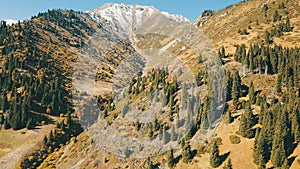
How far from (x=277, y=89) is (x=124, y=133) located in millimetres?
51802

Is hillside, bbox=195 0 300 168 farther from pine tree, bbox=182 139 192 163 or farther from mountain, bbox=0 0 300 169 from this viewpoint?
pine tree, bbox=182 139 192 163

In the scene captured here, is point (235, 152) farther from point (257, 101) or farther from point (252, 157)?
point (257, 101)

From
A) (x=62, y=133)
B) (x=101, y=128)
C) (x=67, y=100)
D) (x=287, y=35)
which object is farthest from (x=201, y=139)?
(x=287, y=35)

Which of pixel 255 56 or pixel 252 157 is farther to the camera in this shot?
pixel 255 56

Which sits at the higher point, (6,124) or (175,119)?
(175,119)

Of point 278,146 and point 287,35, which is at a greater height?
point 287,35

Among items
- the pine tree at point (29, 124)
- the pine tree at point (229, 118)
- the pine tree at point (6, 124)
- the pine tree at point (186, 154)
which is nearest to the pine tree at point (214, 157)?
the pine tree at point (186, 154)

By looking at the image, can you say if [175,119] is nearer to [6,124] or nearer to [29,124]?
[29,124]

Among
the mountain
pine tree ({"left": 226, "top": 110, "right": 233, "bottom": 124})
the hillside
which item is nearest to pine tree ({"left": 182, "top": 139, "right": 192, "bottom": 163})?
the mountain

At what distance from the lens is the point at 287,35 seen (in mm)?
160625

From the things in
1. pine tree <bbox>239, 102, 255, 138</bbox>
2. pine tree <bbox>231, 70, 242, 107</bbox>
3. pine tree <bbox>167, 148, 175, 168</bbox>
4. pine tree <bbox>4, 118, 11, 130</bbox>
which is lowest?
pine tree <bbox>167, 148, 175, 168</bbox>

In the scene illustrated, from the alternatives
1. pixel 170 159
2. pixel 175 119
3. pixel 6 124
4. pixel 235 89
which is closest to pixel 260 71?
pixel 235 89

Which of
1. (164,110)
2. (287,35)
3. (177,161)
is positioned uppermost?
(287,35)

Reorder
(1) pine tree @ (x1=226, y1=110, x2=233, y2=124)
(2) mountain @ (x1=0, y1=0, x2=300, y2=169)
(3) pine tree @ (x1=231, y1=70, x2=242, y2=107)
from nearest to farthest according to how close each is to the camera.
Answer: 1. (2) mountain @ (x1=0, y1=0, x2=300, y2=169)
2. (1) pine tree @ (x1=226, y1=110, x2=233, y2=124)
3. (3) pine tree @ (x1=231, y1=70, x2=242, y2=107)
